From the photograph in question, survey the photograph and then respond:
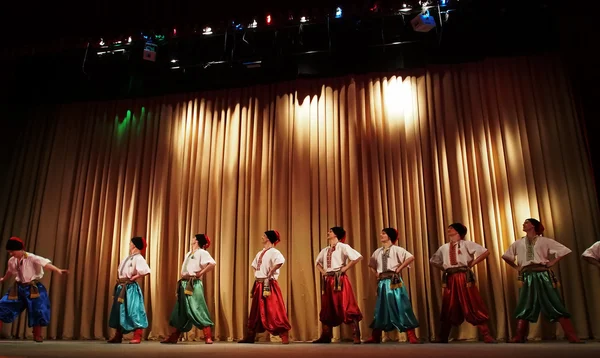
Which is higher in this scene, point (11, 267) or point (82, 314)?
point (11, 267)

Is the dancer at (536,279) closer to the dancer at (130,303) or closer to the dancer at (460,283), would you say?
the dancer at (460,283)

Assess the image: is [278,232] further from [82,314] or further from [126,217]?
[82,314]

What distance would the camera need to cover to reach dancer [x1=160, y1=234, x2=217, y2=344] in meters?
5.84

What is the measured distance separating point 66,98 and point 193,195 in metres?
2.90

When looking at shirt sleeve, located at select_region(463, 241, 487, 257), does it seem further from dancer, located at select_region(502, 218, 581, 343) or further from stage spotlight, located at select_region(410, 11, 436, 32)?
stage spotlight, located at select_region(410, 11, 436, 32)

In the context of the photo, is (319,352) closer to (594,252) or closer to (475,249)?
(475,249)

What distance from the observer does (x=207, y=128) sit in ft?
24.8

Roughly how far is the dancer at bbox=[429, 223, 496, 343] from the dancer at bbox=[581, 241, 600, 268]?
0.98 metres

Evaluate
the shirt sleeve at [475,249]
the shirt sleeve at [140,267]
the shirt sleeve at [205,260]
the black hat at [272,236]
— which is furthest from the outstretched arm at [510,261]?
the shirt sleeve at [140,267]

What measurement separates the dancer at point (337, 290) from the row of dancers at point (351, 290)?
11mm

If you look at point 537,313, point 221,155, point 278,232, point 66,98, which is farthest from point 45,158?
point 537,313

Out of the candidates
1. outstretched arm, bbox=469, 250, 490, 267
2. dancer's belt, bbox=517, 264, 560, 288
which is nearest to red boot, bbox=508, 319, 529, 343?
dancer's belt, bbox=517, 264, 560, 288

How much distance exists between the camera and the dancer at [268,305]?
562 centimetres

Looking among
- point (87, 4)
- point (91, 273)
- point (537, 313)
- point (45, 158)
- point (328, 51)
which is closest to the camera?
point (537, 313)
